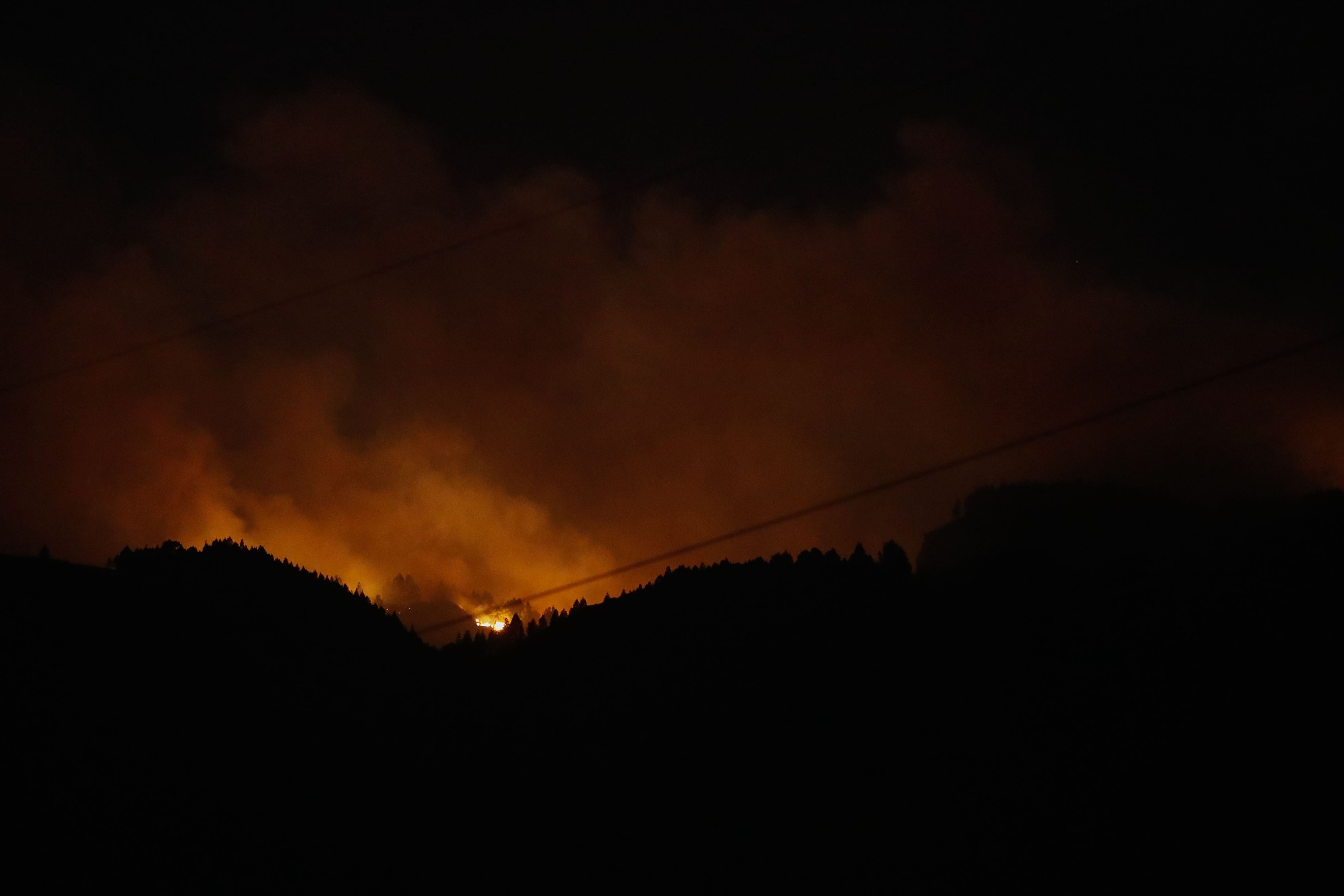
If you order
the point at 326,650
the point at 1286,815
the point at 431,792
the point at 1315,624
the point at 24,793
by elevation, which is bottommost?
the point at 1286,815

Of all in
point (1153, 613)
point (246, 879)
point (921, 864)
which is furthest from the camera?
point (1153, 613)

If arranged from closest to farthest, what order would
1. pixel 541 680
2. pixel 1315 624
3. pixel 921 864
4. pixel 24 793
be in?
pixel 24 793
pixel 921 864
pixel 1315 624
pixel 541 680

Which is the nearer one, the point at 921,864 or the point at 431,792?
the point at 921,864

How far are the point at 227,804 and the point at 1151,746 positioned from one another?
52.6 meters

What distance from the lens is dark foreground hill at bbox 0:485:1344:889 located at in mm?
46938

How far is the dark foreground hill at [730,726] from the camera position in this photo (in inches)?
1848

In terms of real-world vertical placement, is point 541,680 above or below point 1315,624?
above

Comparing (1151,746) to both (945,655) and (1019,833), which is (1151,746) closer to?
(1019,833)

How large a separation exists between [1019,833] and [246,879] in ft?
127

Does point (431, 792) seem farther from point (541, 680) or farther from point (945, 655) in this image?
point (945, 655)

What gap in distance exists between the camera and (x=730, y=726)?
7200 centimetres

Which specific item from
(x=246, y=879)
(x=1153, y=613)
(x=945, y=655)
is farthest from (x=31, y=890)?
(x=1153, y=613)

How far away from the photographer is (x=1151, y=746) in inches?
2416

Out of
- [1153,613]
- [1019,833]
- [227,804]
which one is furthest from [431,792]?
[1153,613]
